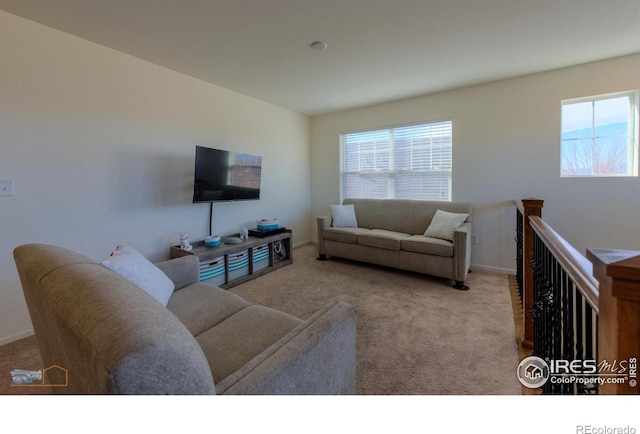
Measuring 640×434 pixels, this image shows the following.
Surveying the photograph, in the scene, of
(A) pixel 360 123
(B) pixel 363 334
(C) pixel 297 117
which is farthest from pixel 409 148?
(B) pixel 363 334

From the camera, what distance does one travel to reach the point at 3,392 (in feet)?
Result: 4.88

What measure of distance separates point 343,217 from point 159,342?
145 inches

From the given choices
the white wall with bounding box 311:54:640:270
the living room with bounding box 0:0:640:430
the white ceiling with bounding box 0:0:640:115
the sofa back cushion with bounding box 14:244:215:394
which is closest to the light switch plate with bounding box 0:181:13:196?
the living room with bounding box 0:0:640:430

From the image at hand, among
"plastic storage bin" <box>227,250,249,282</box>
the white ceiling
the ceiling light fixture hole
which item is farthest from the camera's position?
"plastic storage bin" <box>227,250,249,282</box>

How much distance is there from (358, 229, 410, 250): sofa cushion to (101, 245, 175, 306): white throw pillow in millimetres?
2470

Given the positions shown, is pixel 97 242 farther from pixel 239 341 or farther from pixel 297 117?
pixel 297 117

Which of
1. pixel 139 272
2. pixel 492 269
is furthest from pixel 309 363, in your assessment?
pixel 492 269

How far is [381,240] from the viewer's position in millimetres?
3428

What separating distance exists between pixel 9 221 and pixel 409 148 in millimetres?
4344

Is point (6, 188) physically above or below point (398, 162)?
below

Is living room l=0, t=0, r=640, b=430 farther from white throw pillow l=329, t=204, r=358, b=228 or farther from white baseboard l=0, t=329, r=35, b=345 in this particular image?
white throw pillow l=329, t=204, r=358, b=228

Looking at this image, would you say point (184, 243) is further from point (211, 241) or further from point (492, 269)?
point (492, 269)

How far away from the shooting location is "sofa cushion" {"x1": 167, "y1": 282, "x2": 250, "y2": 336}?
1396 millimetres

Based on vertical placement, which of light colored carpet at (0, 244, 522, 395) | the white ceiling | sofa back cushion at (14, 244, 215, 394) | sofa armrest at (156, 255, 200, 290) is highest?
the white ceiling
